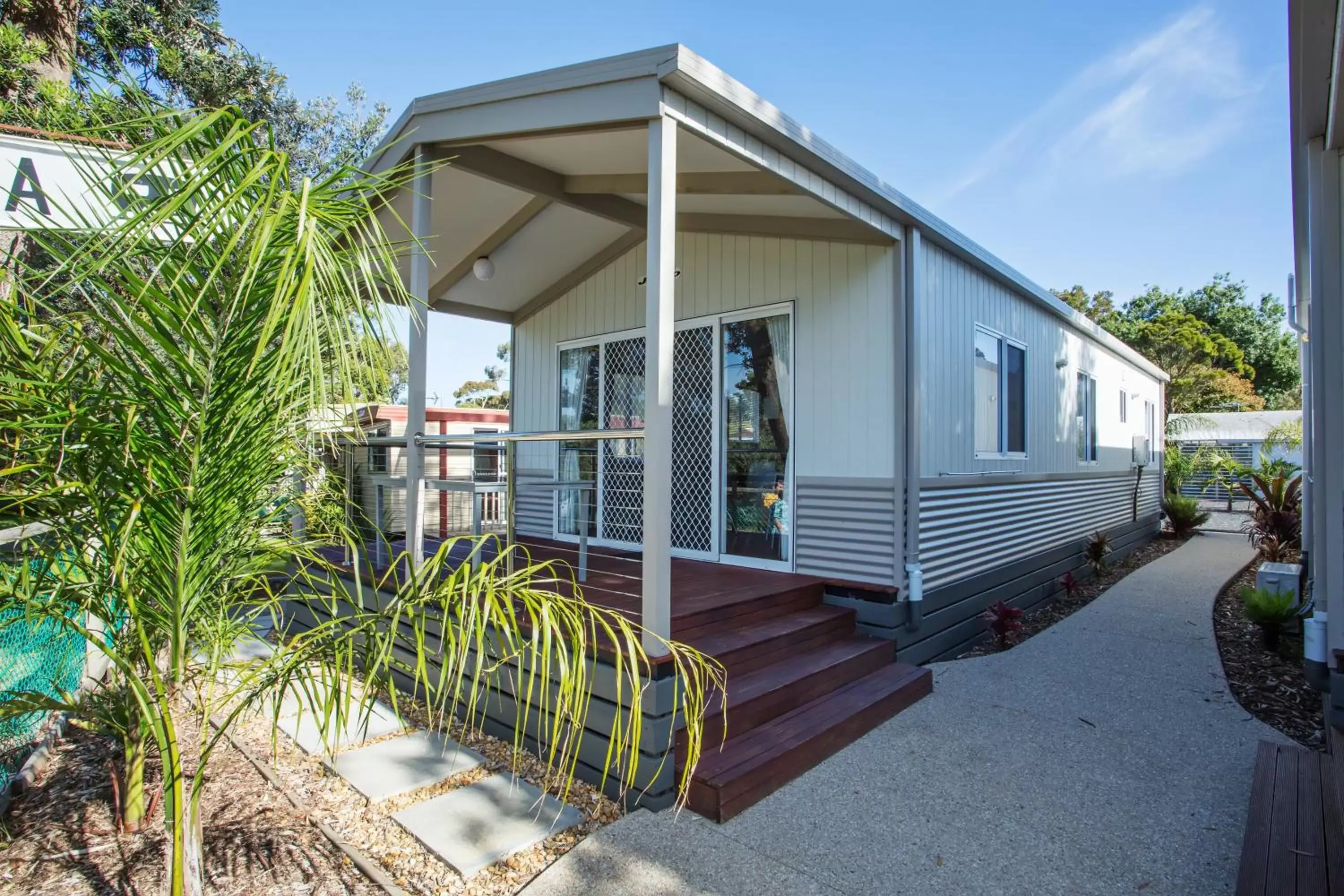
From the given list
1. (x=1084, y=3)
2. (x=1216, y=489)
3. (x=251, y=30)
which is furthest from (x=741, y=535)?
(x=1216, y=489)

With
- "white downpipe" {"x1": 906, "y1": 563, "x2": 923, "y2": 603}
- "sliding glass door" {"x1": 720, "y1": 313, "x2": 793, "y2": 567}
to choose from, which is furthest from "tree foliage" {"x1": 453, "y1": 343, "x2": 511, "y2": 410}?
"white downpipe" {"x1": 906, "y1": 563, "x2": 923, "y2": 603}

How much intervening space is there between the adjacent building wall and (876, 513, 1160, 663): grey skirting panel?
29cm

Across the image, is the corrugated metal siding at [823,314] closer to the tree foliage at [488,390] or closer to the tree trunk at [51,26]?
the tree trunk at [51,26]

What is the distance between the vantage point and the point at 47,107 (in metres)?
1.97

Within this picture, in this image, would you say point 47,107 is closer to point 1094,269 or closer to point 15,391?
point 15,391

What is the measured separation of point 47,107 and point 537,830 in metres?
2.82

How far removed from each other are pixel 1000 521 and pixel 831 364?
2347 millimetres

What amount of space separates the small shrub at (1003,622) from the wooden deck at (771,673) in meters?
1.33

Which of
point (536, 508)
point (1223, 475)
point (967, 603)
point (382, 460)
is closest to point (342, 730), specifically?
point (536, 508)

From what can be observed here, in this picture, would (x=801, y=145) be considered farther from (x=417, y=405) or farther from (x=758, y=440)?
(x=417, y=405)

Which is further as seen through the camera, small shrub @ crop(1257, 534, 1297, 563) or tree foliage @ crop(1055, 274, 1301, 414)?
tree foliage @ crop(1055, 274, 1301, 414)

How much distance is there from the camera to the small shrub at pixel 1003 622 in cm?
536

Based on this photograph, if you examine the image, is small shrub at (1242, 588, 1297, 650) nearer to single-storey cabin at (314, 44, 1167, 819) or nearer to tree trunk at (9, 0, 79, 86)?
single-storey cabin at (314, 44, 1167, 819)

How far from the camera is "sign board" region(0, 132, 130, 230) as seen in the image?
67.5 inches
